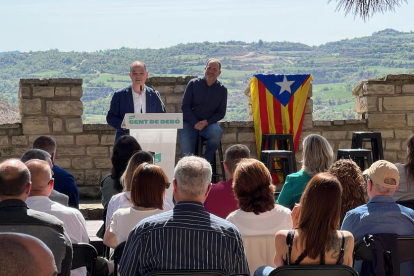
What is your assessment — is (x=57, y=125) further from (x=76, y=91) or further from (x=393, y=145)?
(x=393, y=145)

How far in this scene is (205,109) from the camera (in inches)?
302

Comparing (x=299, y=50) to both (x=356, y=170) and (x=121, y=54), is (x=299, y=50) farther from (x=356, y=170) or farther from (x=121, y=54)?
(x=356, y=170)

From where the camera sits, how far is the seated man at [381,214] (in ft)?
11.9

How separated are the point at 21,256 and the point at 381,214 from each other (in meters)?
2.61

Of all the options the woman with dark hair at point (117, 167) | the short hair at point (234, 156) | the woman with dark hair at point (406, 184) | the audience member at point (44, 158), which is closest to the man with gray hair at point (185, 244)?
the audience member at point (44, 158)

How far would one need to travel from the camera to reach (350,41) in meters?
37.3

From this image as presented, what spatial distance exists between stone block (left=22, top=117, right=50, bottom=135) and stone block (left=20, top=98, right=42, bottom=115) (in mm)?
78

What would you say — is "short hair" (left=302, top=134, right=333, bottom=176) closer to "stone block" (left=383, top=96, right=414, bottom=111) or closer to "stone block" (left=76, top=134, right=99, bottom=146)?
"stone block" (left=76, top=134, right=99, bottom=146)

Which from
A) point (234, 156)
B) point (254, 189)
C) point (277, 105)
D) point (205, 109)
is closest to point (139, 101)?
point (205, 109)

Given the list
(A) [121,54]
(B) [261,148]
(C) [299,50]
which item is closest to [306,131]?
(B) [261,148]

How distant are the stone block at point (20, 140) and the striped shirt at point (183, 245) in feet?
17.1

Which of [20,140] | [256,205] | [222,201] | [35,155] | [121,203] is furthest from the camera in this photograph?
[20,140]

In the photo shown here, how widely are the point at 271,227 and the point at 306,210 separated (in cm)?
53

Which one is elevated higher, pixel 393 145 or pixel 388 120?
pixel 388 120
